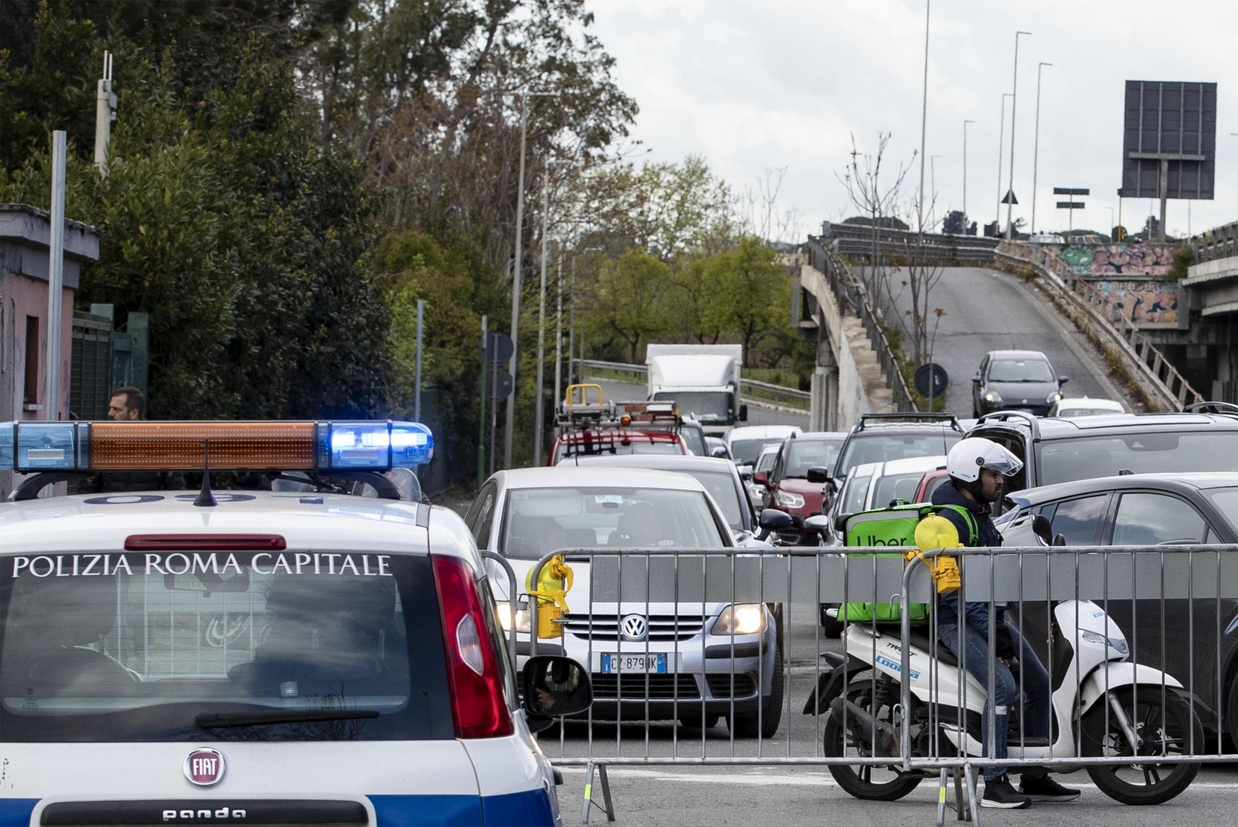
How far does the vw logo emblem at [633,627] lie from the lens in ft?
26.7

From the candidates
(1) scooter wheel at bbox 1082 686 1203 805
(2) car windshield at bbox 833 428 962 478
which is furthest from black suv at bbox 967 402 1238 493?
(2) car windshield at bbox 833 428 962 478

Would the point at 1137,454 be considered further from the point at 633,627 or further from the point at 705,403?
the point at 705,403

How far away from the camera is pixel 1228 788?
Result: 8289 mm

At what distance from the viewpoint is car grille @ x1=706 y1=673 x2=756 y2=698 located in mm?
8203

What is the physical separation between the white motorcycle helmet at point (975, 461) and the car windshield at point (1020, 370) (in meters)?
33.7

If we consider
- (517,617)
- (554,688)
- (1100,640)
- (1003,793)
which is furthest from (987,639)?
(554,688)

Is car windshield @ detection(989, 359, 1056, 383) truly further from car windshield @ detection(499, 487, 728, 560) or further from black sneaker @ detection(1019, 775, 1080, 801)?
black sneaker @ detection(1019, 775, 1080, 801)

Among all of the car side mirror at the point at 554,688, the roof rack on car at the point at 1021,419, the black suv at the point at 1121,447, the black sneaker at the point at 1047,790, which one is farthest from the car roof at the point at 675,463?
the car side mirror at the point at 554,688

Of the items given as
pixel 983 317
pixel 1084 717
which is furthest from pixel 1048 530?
pixel 983 317

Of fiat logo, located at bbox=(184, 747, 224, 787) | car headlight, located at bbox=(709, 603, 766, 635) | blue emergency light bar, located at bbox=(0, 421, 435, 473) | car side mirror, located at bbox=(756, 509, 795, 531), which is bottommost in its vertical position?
car headlight, located at bbox=(709, 603, 766, 635)

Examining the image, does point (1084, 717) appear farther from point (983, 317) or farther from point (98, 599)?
point (983, 317)

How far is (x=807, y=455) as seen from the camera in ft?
82.3

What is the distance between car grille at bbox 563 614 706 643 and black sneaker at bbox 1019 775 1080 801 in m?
1.66

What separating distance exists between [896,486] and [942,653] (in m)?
9.79
